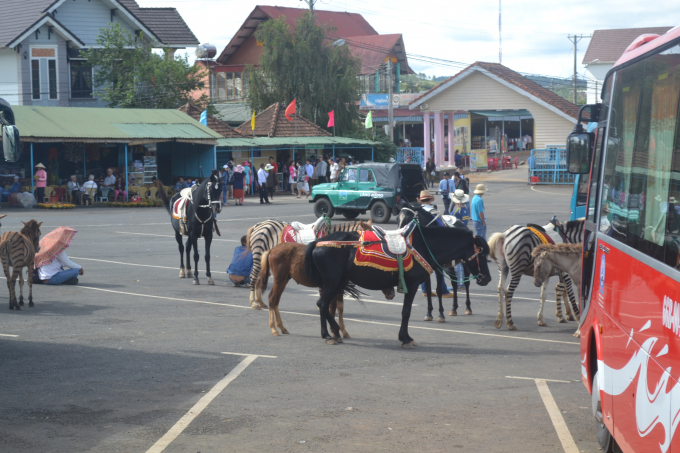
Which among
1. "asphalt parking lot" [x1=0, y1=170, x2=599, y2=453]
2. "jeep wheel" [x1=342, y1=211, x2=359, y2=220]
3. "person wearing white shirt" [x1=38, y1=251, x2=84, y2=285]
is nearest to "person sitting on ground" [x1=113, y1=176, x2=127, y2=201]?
"jeep wheel" [x1=342, y1=211, x2=359, y2=220]

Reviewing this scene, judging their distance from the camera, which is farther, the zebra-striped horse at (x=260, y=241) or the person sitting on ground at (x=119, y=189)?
the person sitting on ground at (x=119, y=189)

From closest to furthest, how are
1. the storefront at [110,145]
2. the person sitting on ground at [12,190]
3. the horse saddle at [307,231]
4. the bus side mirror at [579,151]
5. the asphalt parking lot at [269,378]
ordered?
the asphalt parking lot at [269,378], the bus side mirror at [579,151], the horse saddle at [307,231], the person sitting on ground at [12,190], the storefront at [110,145]

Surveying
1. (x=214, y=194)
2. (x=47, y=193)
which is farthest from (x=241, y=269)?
(x=47, y=193)

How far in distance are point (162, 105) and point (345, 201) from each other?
2180cm

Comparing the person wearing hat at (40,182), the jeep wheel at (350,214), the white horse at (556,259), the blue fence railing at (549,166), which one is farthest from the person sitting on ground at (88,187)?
the white horse at (556,259)

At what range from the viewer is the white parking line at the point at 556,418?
600 cm

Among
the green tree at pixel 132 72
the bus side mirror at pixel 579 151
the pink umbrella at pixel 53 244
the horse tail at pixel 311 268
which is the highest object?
the green tree at pixel 132 72

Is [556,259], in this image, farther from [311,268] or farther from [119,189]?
[119,189]

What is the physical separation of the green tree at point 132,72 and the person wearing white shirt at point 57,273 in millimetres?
31211

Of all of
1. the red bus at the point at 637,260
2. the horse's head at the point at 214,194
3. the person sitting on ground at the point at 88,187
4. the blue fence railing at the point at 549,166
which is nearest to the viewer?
the red bus at the point at 637,260

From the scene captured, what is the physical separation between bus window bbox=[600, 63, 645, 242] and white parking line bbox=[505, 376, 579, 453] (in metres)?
1.78

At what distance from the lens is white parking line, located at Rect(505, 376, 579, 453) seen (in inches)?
236

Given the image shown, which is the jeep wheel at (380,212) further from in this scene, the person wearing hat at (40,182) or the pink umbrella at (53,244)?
the person wearing hat at (40,182)

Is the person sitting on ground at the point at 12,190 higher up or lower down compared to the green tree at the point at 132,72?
lower down
